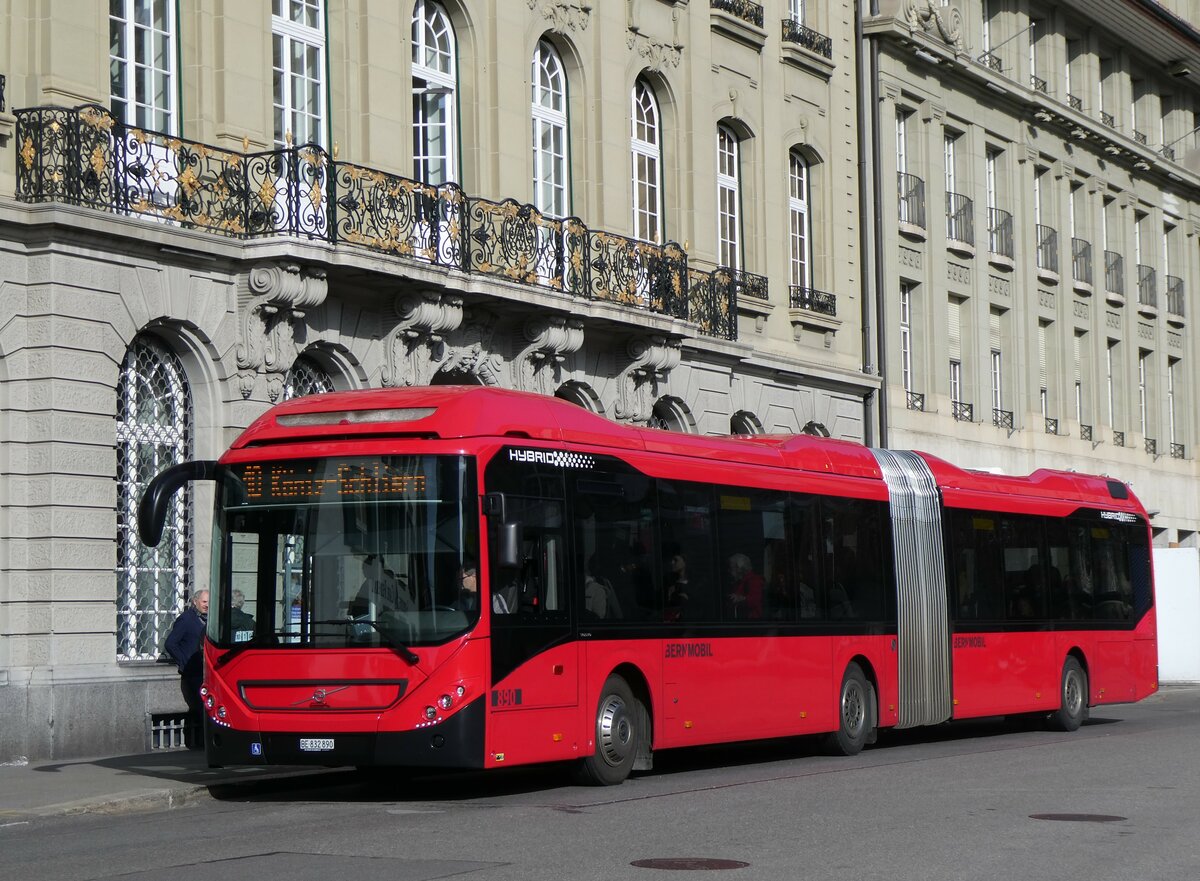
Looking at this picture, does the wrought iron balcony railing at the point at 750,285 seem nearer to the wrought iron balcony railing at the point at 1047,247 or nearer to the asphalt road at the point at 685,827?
the wrought iron balcony railing at the point at 1047,247

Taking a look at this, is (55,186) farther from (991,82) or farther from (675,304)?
(991,82)

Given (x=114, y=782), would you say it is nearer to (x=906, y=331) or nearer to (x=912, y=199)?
(x=906, y=331)

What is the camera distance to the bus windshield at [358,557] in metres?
14.4

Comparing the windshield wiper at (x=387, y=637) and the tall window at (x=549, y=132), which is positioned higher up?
the tall window at (x=549, y=132)

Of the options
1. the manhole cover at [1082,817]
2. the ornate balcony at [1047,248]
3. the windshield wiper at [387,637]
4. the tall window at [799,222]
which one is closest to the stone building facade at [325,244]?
the tall window at [799,222]

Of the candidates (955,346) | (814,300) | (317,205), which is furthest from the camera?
(955,346)

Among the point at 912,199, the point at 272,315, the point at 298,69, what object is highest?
the point at 912,199

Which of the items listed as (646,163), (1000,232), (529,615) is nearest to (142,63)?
(529,615)

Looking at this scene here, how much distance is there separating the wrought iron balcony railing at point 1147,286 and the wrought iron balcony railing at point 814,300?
17044mm

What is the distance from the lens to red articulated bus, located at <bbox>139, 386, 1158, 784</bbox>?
1439 centimetres

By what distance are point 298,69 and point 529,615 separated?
381 inches

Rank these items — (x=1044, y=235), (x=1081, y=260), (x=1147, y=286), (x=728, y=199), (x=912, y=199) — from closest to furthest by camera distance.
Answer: (x=728, y=199)
(x=912, y=199)
(x=1044, y=235)
(x=1081, y=260)
(x=1147, y=286)

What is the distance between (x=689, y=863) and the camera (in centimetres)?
1087

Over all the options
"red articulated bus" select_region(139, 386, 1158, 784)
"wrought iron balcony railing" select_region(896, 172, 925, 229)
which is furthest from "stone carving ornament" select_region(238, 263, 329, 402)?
"wrought iron balcony railing" select_region(896, 172, 925, 229)
